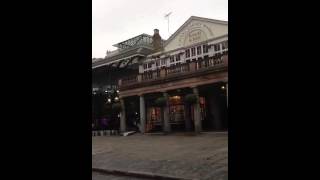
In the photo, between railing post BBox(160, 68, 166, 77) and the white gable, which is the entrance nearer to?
railing post BBox(160, 68, 166, 77)

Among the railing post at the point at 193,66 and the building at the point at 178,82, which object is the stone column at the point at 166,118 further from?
the railing post at the point at 193,66

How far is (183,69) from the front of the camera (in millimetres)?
23281

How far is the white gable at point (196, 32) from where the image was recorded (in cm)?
2328

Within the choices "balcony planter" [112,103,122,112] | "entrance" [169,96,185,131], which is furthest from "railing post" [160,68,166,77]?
"balcony planter" [112,103,122,112]

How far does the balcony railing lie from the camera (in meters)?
21.1

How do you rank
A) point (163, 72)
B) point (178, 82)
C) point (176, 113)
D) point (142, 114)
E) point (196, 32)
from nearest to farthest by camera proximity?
point (178, 82) → point (163, 72) → point (196, 32) → point (142, 114) → point (176, 113)

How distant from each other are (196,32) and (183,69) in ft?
9.98

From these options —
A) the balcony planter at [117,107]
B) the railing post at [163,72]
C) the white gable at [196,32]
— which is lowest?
the balcony planter at [117,107]

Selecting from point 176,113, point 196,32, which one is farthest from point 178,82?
point 196,32

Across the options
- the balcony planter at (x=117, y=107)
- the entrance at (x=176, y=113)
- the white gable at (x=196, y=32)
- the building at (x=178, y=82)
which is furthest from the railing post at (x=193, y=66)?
the balcony planter at (x=117, y=107)

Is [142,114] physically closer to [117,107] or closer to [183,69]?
[117,107]

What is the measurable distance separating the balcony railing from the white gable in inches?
89.7
